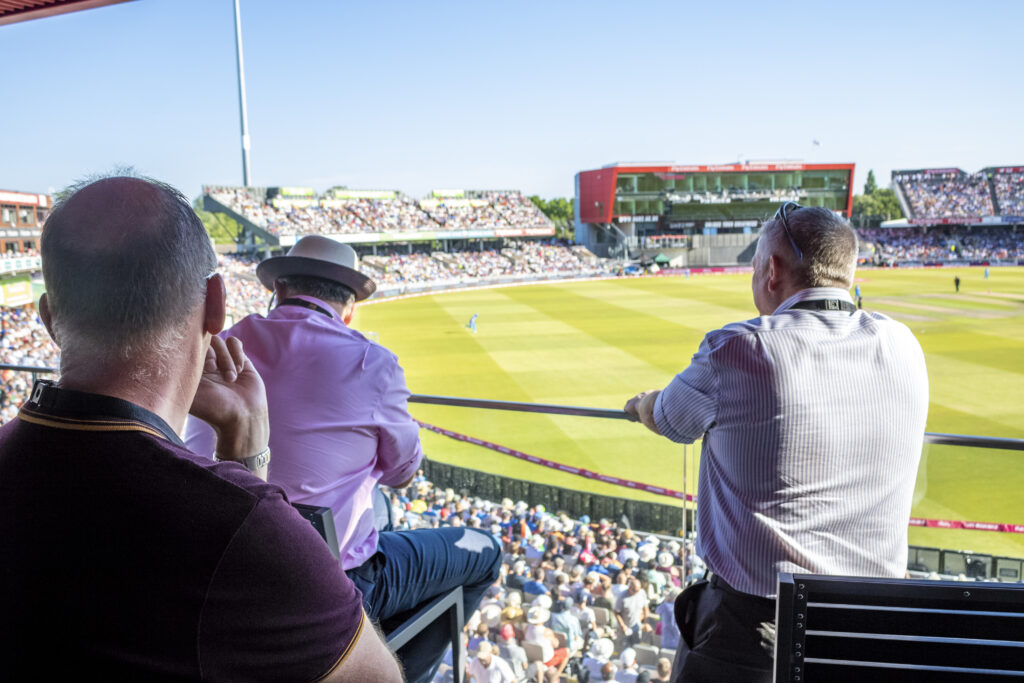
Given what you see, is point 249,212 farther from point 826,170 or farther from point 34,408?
point 34,408

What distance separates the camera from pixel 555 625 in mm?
2734

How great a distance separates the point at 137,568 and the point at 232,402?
566 mm

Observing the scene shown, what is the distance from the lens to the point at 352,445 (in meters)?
1.94

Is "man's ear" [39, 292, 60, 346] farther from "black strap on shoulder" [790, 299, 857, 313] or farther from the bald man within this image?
"black strap on shoulder" [790, 299, 857, 313]

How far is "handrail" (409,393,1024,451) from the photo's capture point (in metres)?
2.41

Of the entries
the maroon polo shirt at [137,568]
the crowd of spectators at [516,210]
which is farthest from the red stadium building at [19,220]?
the crowd of spectators at [516,210]

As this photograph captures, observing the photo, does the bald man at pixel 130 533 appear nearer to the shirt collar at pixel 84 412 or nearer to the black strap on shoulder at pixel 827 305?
the shirt collar at pixel 84 412

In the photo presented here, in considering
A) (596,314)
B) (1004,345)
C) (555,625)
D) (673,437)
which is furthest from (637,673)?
(596,314)

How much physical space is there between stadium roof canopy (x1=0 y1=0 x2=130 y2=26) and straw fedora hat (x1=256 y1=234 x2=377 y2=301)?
2.46m

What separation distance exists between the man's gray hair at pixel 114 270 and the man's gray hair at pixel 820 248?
1425 mm

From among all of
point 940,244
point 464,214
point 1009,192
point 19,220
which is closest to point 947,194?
point 1009,192

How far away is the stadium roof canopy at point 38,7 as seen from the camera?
150 inches

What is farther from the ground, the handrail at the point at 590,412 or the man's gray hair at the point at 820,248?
the man's gray hair at the point at 820,248

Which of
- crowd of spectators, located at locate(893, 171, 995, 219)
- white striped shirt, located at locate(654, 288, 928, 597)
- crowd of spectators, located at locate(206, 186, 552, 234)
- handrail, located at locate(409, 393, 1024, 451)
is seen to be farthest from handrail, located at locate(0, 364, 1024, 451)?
crowd of spectators, located at locate(893, 171, 995, 219)
